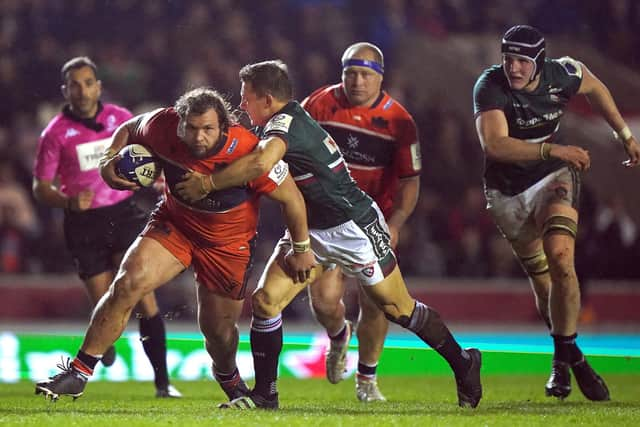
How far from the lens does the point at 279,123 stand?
7848mm

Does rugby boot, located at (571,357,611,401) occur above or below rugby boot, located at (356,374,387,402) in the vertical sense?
above

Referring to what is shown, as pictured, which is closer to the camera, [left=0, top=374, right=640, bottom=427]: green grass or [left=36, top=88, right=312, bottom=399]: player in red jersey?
[left=0, top=374, right=640, bottom=427]: green grass

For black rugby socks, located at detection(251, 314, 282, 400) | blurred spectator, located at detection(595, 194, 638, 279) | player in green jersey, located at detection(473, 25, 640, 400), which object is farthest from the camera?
blurred spectator, located at detection(595, 194, 638, 279)

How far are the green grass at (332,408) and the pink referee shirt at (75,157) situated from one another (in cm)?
159

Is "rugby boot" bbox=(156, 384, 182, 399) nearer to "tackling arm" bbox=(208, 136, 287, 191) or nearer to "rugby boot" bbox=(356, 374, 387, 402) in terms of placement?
"rugby boot" bbox=(356, 374, 387, 402)

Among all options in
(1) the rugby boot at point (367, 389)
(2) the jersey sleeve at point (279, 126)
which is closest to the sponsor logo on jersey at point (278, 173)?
(2) the jersey sleeve at point (279, 126)

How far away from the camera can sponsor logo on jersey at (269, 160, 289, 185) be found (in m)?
7.66

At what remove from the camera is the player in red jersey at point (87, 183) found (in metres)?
10.0

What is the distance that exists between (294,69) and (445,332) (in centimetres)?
1031

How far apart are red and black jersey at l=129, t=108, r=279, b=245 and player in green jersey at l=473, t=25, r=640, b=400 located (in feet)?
5.94

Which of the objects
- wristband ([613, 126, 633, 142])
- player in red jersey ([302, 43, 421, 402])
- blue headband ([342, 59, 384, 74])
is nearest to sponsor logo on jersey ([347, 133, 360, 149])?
player in red jersey ([302, 43, 421, 402])

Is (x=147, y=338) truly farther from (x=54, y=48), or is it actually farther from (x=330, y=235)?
(x=54, y=48)

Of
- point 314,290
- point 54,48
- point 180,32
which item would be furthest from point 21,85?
point 314,290

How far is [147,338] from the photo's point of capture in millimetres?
9805
